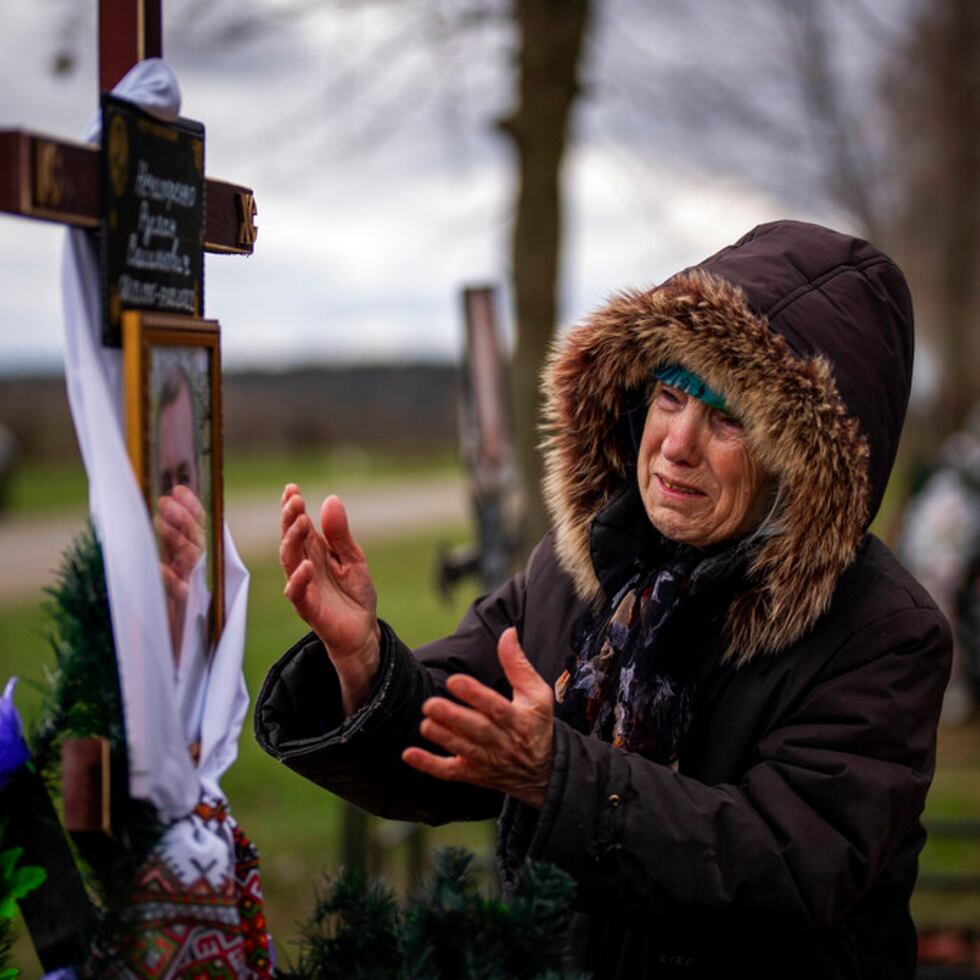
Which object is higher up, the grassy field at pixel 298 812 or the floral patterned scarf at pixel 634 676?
the floral patterned scarf at pixel 634 676

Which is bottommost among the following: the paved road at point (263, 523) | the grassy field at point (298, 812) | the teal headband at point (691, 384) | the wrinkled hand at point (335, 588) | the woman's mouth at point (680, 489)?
the grassy field at point (298, 812)

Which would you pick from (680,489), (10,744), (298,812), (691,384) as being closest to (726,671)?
(680,489)

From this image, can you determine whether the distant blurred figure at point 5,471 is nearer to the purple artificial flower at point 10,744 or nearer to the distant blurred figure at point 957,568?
the distant blurred figure at point 957,568

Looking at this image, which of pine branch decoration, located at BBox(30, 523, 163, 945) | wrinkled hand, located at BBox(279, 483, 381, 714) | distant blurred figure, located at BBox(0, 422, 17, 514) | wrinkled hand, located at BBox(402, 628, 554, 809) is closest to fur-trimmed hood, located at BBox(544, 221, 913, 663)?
wrinkled hand, located at BBox(402, 628, 554, 809)

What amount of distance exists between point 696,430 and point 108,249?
97 centimetres

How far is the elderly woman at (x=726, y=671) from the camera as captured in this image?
1801mm

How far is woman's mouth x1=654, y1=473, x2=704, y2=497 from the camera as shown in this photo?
2.13m

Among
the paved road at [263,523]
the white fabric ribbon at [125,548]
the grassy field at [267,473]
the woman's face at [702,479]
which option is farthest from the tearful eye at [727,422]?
the grassy field at [267,473]

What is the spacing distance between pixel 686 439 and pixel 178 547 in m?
0.84

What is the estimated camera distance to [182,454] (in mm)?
1696

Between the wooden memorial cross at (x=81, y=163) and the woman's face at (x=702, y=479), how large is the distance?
2.51 feet

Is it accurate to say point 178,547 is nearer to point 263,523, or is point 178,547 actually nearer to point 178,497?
point 178,497

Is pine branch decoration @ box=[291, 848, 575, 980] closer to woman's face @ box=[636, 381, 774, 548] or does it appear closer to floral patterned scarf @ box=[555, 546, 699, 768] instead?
floral patterned scarf @ box=[555, 546, 699, 768]

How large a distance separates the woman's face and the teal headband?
0.01 metres
